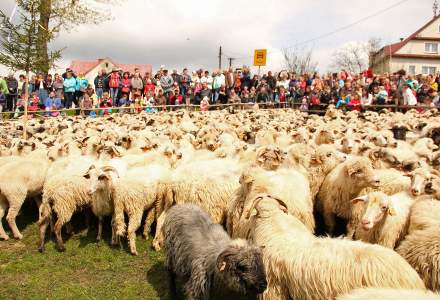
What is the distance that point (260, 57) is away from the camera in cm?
2580

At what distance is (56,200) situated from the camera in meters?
7.02

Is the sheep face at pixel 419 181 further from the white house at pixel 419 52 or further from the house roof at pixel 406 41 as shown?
the house roof at pixel 406 41

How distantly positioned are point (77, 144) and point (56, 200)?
2.84 meters

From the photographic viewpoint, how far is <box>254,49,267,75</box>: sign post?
84.1 ft

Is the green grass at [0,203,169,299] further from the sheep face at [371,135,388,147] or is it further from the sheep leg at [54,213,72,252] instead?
the sheep face at [371,135,388,147]

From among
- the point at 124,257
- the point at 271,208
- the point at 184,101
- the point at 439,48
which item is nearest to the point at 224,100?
the point at 184,101

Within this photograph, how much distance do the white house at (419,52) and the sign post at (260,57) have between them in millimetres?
37218

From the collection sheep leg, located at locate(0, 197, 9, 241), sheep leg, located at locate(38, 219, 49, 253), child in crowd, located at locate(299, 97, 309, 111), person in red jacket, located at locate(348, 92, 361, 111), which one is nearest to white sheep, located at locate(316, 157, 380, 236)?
sheep leg, located at locate(38, 219, 49, 253)

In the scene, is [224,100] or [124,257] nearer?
[124,257]

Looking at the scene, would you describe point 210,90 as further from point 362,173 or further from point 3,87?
point 362,173

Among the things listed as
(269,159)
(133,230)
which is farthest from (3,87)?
(269,159)

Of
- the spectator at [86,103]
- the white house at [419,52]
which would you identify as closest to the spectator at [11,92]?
the spectator at [86,103]

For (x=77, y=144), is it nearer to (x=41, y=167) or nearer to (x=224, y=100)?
(x=41, y=167)

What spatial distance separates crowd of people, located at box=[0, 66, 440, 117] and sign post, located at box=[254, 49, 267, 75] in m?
2.90
